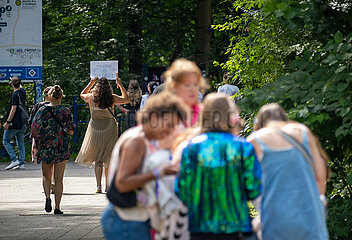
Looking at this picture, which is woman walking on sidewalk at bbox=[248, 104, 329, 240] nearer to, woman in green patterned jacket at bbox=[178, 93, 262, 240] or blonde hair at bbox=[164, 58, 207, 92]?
woman in green patterned jacket at bbox=[178, 93, 262, 240]

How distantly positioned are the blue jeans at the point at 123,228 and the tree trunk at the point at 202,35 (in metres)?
22.1

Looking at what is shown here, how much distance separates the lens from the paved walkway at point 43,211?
958 cm

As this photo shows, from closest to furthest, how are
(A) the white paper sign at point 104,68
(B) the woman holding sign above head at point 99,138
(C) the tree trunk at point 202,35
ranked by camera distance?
(B) the woman holding sign above head at point 99,138
(A) the white paper sign at point 104,68
(C) the tree trunk at point 202,35

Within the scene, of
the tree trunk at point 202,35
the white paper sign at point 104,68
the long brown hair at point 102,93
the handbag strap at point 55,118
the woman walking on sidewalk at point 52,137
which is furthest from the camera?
the tree trunk at point 202,35

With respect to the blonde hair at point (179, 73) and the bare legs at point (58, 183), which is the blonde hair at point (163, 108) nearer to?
the blonde hair at point (179, 73)

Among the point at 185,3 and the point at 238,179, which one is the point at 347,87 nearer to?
the point at 238,179

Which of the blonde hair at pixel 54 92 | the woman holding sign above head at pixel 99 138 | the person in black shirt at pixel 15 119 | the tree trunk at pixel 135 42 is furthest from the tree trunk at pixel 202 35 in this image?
the blonde hair at pixel 54 92

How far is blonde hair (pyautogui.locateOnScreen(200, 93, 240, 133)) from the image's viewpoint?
4730 mm

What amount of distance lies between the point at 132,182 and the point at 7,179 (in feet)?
43.7

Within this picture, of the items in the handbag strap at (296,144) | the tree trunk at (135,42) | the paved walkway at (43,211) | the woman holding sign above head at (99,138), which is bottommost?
the paved walkway at (43,211)

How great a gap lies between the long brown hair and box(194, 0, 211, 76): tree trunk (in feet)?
44.4

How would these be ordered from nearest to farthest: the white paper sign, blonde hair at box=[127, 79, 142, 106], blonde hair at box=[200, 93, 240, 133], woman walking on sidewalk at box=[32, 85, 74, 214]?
blonde hair at box=[200, 93, 240, 133] → woman walking on sidewalk at box=[32, 85, 74, 214] → blonde hair at box=[127, 79, 142, 106] → the white paper sign

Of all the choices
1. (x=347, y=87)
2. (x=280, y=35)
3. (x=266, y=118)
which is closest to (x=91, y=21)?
(x=280, y=35)

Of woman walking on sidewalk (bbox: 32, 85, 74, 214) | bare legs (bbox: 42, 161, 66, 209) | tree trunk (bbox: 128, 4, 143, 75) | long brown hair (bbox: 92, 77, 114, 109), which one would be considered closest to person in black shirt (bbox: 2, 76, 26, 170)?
long brown hair (bbox: 92, 77, 114, 109)
